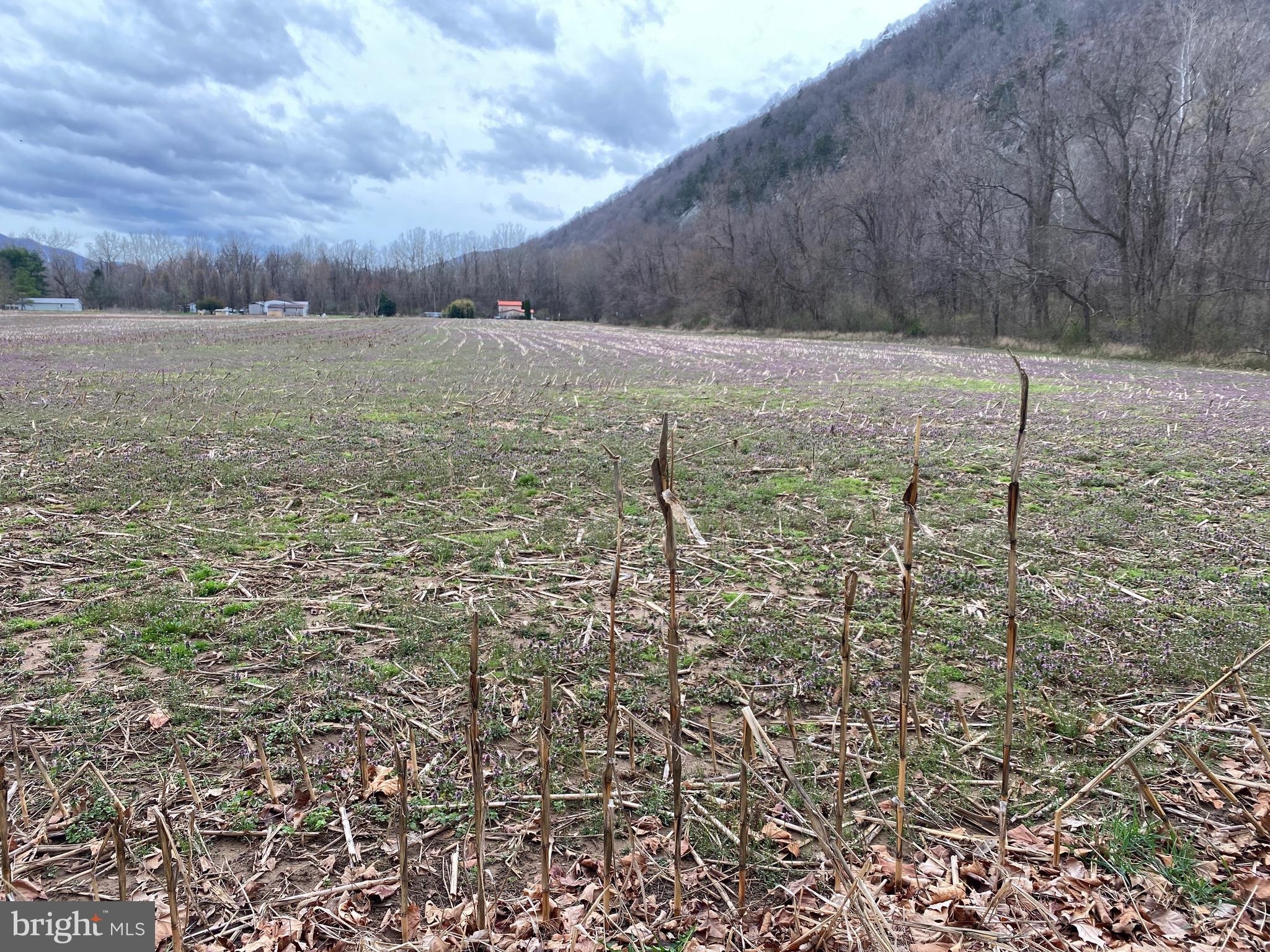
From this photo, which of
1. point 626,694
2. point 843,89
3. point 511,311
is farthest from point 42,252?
point 626,694

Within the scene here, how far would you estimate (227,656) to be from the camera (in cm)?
389

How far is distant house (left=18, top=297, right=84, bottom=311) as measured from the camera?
94.8 meters

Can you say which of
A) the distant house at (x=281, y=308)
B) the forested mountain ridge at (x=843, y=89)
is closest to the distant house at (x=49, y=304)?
the distant house at (x=281, y=308)

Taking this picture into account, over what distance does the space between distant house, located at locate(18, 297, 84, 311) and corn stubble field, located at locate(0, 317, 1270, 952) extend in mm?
115291

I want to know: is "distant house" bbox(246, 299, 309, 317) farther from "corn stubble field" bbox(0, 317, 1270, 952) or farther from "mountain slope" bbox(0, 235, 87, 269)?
"corn stubble field" bbox(0, 317, 1270, 952)

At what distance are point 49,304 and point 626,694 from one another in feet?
430

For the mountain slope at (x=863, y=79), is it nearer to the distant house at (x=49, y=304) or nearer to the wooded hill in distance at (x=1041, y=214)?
the wooded hill in distance at (x=1041, y=214)

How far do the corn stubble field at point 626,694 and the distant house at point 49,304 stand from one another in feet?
378

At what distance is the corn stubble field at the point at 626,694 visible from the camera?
231cm

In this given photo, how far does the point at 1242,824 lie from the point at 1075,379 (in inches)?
755

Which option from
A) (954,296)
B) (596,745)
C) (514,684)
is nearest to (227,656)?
(514,684)

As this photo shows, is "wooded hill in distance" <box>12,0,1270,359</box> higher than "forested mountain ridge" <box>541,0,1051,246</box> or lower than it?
lower

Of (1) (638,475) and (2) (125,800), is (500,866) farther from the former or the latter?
(1) (638,475)

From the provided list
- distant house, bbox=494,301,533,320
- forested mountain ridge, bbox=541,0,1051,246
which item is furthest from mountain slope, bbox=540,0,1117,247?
distant house, bbox=494,301,533,320
